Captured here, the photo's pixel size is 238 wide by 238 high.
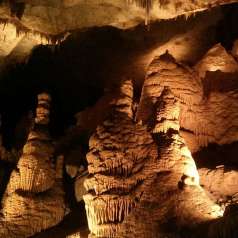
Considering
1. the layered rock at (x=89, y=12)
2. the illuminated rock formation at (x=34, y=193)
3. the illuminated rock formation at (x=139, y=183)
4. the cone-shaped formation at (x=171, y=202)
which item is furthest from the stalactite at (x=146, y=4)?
the cone-shaped formation at (x=171, y=202)

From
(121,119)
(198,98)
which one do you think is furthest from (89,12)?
(121,119)

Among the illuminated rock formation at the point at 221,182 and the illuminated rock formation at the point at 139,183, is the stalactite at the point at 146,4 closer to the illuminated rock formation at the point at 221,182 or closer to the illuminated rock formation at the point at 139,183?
the illuminated rock formation at the point at 139,183

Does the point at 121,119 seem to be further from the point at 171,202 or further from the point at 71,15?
the point at 71,15

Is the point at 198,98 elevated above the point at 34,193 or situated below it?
above

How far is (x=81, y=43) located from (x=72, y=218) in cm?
737

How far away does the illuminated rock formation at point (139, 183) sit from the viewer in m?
10.8

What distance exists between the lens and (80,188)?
53.2 ft

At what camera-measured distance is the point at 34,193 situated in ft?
51.7

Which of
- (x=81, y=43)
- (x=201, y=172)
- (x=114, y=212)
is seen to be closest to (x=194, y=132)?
(x=201, y=172)

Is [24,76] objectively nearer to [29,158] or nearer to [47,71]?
[47,71]

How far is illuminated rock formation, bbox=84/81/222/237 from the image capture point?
10805 mm

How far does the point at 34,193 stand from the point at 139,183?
533cm

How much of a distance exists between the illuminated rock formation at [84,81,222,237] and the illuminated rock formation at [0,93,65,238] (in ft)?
12.7

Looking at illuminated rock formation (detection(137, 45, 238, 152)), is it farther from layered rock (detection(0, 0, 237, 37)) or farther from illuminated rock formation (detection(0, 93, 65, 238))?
illuminated rock formation (detection(0, 93, 65, 238))
